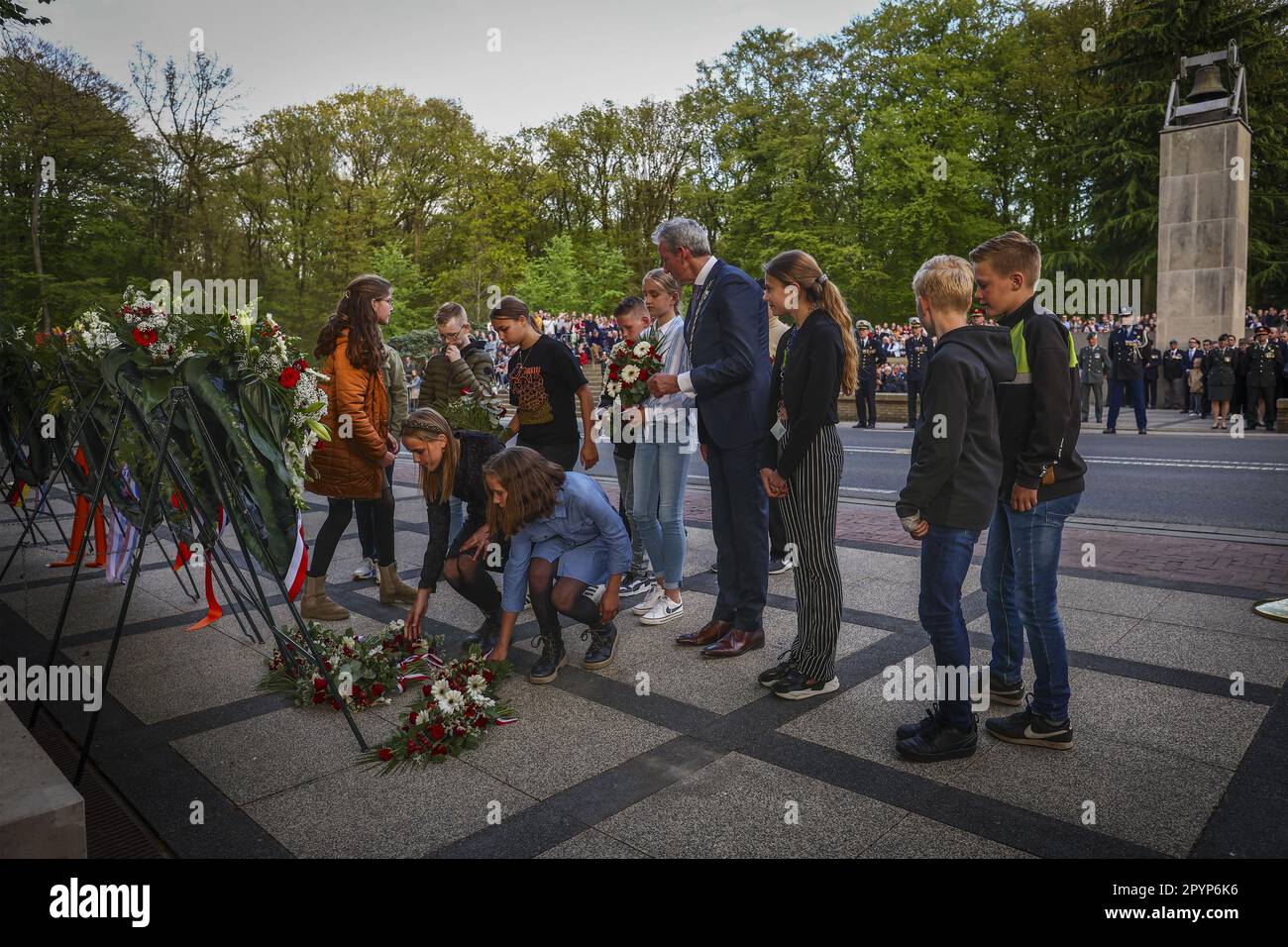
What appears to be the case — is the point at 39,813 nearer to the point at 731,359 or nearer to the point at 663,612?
the point at 731,359

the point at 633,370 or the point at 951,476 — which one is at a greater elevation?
the point at 633,370

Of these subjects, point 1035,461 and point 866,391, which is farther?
point 866,391

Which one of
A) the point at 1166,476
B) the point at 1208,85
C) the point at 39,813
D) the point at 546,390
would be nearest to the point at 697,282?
the point at 546,390

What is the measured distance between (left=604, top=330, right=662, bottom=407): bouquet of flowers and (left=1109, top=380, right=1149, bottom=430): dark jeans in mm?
15317

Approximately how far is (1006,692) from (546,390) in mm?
3206

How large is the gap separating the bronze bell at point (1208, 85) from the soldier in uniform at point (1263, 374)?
10.2 meters

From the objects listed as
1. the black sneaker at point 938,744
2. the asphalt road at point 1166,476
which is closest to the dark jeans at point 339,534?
the black sneaker at point 938,744

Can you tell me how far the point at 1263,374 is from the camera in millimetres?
19234

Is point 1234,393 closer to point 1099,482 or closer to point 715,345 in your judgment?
point 1099,482

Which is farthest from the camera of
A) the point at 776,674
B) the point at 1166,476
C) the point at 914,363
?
the point at 914,363

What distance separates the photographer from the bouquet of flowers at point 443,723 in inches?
161

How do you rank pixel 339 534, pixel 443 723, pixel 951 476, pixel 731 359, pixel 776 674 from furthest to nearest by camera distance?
pixel 339 534
pixel 731 359
pixel 776 674
pixel 443 723
pixel 951 476
